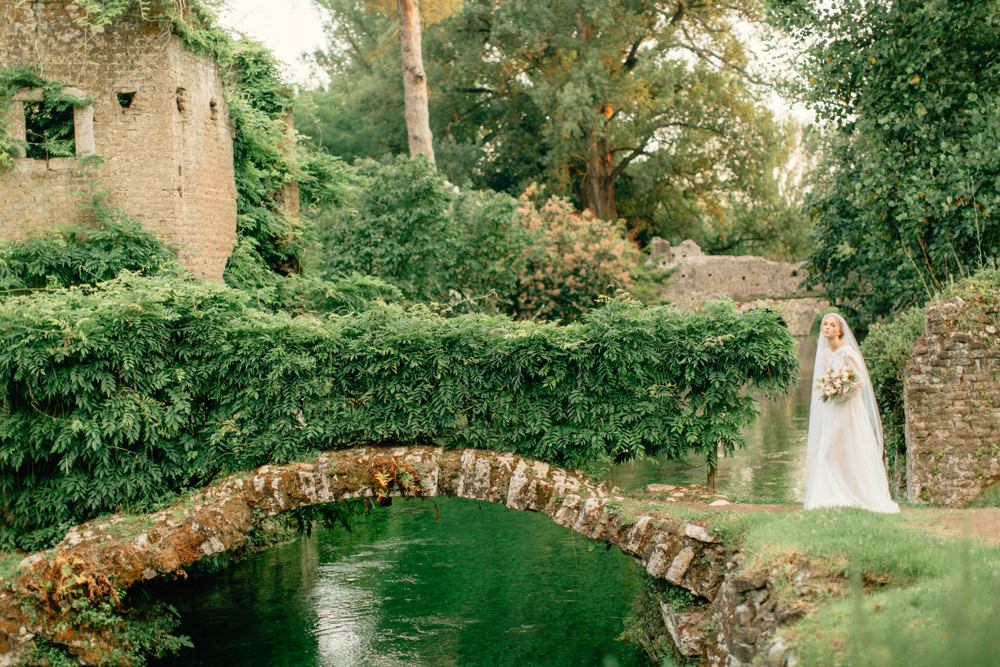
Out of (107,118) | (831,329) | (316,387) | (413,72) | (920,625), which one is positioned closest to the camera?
(920,625)

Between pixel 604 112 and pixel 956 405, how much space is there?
819 inches

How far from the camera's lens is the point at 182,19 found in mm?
11953

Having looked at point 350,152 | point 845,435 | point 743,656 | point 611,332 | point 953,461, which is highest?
point 350,152

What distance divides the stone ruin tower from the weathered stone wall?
10924 millimetres

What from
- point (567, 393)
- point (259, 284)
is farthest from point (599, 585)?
point (259, 284)

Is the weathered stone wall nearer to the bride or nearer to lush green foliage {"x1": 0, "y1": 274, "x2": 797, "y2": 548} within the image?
the bride

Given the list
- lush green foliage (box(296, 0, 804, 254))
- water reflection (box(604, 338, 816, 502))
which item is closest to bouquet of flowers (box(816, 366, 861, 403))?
water reflection (box(604, 338, 816, 502))

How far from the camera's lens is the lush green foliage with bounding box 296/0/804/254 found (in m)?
27.3

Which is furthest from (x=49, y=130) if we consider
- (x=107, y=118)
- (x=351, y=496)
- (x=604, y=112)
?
(x=604, y=112)

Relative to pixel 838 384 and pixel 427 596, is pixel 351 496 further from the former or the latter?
pixel 838 384

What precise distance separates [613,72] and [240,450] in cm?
2323

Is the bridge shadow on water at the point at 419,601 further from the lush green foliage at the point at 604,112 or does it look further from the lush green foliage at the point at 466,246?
the lush green foliage at the point at 604,112

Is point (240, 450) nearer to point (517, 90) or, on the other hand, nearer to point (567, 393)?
point (567, 393)

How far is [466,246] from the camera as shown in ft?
61.6
